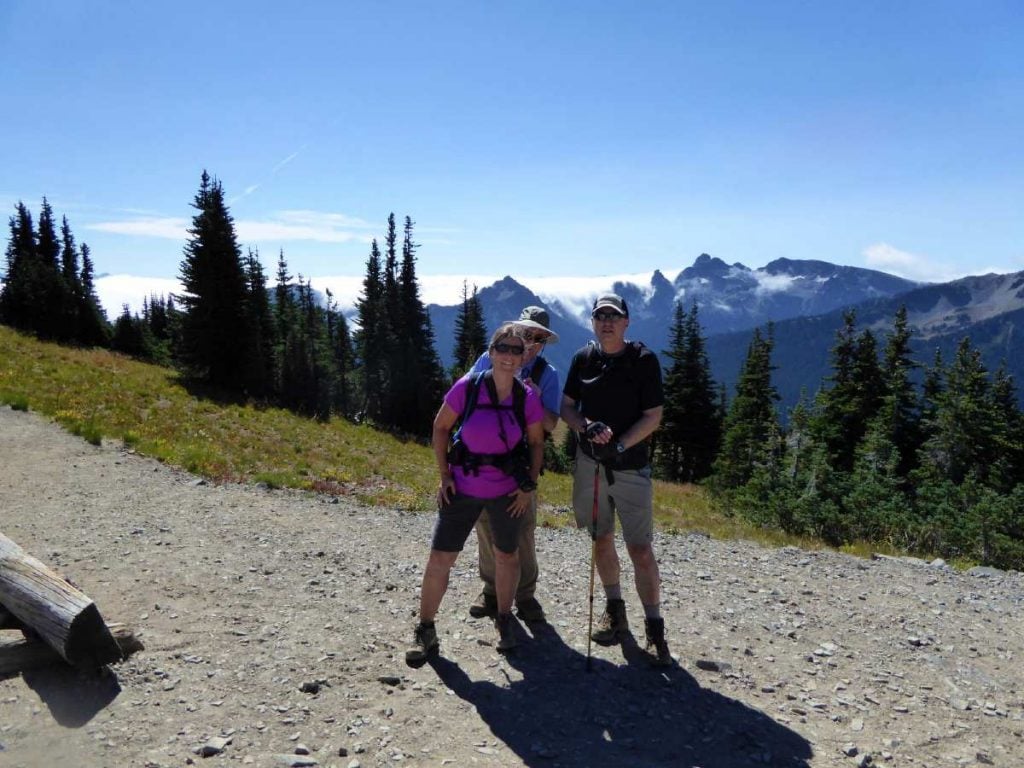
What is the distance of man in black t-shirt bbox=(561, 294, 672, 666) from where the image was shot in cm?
527

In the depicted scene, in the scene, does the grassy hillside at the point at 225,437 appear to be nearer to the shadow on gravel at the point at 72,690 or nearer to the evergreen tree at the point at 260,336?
the evergreen tree at the point at 260,336

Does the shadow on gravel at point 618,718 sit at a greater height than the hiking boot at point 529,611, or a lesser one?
lesser

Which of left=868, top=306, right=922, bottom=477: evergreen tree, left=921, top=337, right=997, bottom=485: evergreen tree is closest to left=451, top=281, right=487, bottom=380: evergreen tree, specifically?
left=868, top=306, right=922, bottom=477: evergreen tree

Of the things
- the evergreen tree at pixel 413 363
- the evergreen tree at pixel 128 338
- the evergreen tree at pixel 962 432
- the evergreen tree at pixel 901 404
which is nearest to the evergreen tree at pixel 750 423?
the evergreen tree at pixel 901 404

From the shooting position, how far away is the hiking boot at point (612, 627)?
602 cm

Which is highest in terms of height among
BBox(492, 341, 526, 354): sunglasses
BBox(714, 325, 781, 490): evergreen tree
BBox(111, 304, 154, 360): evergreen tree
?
BBox(111, 304, 154, 360): evergreen tree

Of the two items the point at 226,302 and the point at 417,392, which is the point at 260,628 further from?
the point at 417,392

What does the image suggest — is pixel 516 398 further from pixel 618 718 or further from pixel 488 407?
pixel 618 718

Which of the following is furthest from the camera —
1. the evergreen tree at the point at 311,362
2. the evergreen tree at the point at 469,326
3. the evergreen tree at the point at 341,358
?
the evergreen tree at the point at 341,358

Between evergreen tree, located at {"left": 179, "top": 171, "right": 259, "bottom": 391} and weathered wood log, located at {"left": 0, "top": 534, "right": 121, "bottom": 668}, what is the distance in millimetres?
30238

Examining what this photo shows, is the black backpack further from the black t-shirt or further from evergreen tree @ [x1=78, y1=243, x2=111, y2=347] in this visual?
evergreen tree @ [x1=78, y1=243, x2=111, y2=347]

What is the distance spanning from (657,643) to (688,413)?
40.5 m

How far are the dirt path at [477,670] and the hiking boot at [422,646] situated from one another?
123 mm

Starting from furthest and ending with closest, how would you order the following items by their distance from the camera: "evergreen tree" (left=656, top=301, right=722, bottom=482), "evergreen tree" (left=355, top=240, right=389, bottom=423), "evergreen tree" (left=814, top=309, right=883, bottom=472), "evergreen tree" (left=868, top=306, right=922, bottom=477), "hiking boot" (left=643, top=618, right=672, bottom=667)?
"evergreen tree" (left=355, top=240, right=389, bottom=423)
"evergreen tree" (left=656, top=301, right=722, bottom=482)
"evergreen tree" (left=814, top=309, right=883, bottom=472)
"evergreen tree" (left=868, top=306, right=922, bottom=477)
"hiking boot" (left=643, top=618, right=672, bottom=667)
